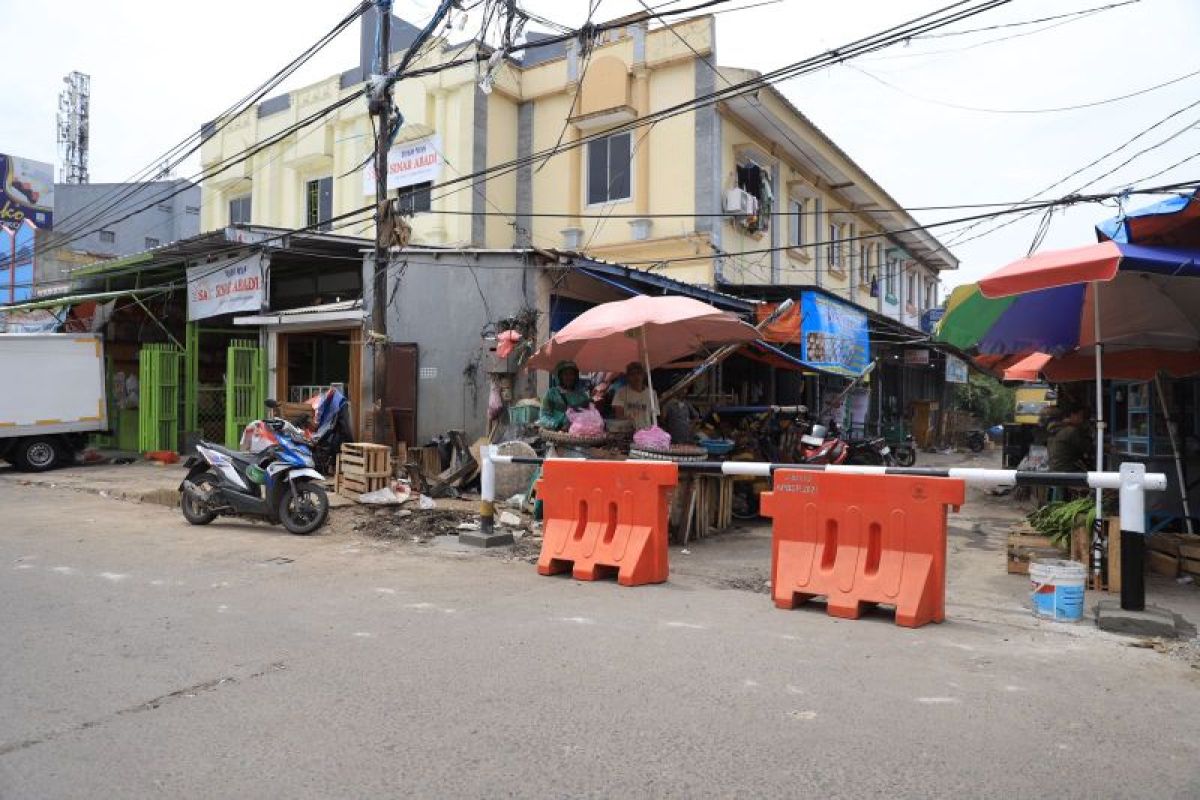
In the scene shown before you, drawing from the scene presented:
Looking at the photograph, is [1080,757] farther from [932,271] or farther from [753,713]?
[932,271]

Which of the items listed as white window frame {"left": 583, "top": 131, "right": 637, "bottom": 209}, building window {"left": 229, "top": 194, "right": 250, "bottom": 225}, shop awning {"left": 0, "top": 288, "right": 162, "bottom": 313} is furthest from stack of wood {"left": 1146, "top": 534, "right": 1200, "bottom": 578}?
building window {"left": 229, "top": 194, "right": 250, "bottom": 225}

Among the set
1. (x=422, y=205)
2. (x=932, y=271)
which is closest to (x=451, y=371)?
(x=422, y=205)

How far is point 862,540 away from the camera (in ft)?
19.4

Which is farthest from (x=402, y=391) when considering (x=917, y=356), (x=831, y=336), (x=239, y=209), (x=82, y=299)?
(x=917, y=356)

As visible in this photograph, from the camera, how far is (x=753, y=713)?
151 inches

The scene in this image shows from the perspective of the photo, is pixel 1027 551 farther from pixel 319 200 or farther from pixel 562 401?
pixel 319 200

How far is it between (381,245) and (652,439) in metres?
5.22

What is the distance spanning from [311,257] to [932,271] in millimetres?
26853

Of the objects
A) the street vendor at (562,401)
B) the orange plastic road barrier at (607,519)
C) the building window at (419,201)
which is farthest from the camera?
the building window at (419,201)

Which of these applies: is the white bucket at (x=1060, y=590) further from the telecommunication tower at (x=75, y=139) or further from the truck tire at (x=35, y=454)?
the telecommunication tower at (x=75, y=139)

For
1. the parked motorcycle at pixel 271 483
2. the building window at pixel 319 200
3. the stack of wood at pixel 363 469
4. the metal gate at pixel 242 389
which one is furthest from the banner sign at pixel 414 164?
the parked motorcycle at pixel 271 483

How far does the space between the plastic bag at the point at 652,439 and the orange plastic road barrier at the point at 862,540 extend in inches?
117

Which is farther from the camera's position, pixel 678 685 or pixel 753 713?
pixel 678 685

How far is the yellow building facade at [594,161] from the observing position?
678 inches
